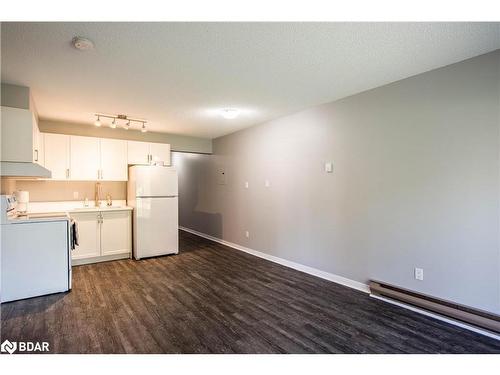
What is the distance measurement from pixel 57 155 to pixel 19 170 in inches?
65.2

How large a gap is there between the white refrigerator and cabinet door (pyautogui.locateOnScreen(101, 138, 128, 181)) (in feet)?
0.61

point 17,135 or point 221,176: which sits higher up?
point 17,135

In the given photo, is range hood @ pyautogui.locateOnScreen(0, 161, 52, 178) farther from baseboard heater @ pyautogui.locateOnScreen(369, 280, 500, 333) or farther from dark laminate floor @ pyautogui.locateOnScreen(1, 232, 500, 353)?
baseboard heater @ pyautogui.locateOnScreen(369, 280, 500, 333)

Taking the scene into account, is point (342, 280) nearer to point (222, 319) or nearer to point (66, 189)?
A: point (222, 319)

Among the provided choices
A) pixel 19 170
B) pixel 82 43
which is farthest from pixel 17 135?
pixel 82 43

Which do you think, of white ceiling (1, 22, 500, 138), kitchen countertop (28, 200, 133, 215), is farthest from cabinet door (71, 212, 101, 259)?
white ceiling (1, 22, 500, 138)

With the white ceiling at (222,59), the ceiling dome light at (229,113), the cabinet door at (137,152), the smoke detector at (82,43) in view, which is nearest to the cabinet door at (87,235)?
the cabinet door at (137,152)

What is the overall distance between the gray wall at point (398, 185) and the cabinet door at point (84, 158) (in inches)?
112

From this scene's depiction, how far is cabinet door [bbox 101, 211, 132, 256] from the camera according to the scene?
4.45m

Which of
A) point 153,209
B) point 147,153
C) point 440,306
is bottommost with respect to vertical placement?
point 440,306

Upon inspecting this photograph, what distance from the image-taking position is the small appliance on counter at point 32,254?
2.90 m

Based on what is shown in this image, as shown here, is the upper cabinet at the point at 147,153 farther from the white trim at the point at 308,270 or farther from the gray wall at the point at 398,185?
the white trim at the point at 308,270

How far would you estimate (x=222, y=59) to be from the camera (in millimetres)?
2328

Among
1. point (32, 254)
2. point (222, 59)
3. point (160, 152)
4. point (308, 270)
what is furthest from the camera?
point (160, 152)
